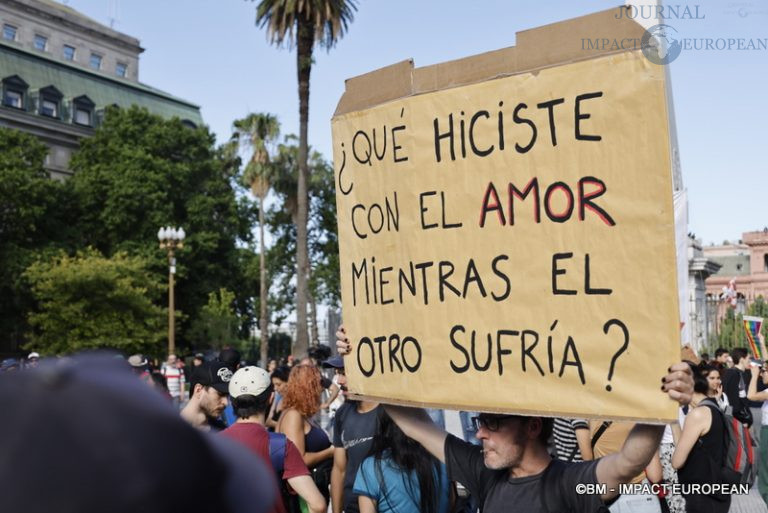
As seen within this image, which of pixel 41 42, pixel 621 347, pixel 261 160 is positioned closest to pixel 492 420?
pixel 621 347

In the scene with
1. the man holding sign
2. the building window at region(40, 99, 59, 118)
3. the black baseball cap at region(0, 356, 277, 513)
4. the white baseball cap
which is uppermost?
the building window at region(40, 99, 59, 118)

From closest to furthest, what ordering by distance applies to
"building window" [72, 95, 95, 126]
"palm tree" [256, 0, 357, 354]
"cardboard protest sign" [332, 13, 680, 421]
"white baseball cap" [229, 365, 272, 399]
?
1. "cardboard protest sign" [332, 13, 680, 421]
2. "white baseball cap" [229, 365, 272, 399]
3. "palm tree" [256, 0, 357, 354]
4. "building window" [72, 95, 95, 126]

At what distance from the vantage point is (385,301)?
3.63 meters

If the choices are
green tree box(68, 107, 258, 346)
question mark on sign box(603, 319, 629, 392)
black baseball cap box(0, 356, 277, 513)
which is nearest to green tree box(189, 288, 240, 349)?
green tree box(68, 107, 258, 346)

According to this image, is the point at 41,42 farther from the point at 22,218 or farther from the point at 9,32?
the point at 22,218

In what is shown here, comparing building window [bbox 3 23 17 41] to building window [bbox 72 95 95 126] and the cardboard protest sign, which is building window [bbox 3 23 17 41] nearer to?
building window [bbox 72 95 95 126]

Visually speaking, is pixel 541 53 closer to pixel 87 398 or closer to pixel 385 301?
pixel 385 301

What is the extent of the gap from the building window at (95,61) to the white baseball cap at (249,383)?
239ft

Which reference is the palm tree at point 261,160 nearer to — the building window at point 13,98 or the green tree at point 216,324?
the green tree at point 216,324

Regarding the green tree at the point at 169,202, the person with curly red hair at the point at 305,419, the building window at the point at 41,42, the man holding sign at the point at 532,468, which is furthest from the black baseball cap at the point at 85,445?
the building window at the point at 41,42

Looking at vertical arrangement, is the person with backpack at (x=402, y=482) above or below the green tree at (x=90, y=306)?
below

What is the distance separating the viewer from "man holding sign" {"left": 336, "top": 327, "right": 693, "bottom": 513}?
10.2 ft

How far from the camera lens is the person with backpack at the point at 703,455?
6.29 m

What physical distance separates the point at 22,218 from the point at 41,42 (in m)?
30.3
